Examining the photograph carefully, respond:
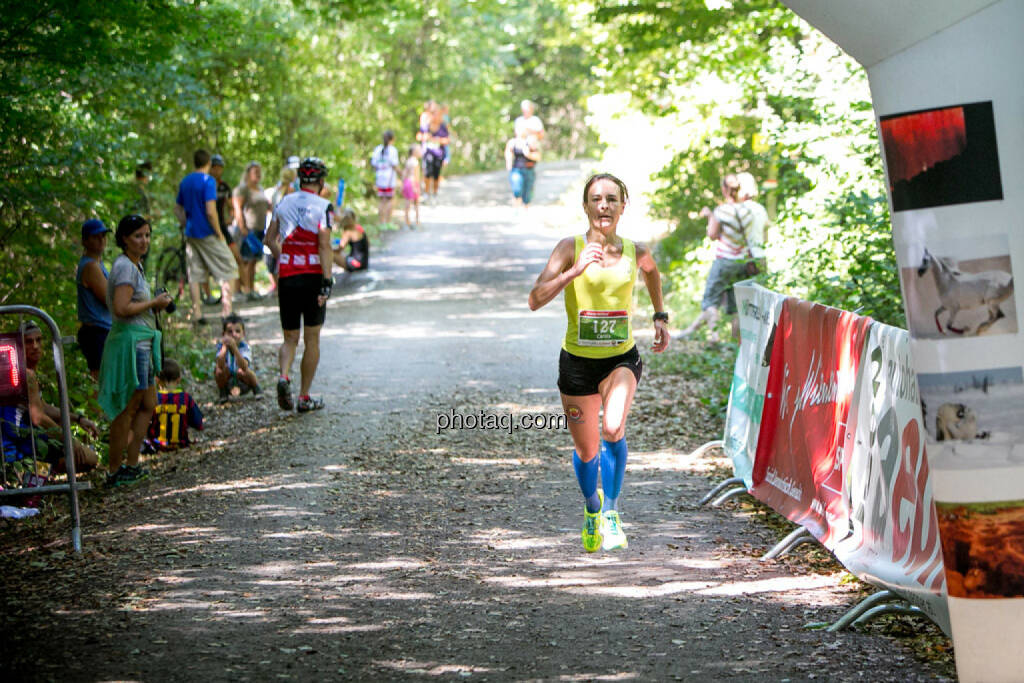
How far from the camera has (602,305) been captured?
22.6 ft

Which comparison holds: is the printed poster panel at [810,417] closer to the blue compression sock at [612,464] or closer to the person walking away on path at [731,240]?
the blue compression sock at [612,464]

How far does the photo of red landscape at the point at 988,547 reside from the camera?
4836 mm

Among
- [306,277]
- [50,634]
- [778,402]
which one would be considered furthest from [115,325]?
[778,402]

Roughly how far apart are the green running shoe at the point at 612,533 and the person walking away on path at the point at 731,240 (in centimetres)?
706

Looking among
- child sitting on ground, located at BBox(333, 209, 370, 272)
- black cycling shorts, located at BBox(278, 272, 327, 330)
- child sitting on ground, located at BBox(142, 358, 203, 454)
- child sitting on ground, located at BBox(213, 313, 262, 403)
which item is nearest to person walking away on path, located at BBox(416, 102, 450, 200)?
child sitting on ground, located at BBox(333, 209, 370, 272)

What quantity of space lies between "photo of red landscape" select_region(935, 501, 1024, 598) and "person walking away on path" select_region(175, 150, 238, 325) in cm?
1232

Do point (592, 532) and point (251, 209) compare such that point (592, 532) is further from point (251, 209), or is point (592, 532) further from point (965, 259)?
point (251, 209)

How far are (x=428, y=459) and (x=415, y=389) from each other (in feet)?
9.43

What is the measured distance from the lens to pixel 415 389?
500 inches

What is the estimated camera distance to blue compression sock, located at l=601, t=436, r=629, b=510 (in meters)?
7.09

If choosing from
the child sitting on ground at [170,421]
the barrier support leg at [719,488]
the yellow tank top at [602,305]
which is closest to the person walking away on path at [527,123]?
the child sitting on ground at [170,421]

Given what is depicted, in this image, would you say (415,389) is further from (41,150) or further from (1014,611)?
(1014,611)

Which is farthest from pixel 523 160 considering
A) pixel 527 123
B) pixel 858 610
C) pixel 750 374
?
pixel 858 610

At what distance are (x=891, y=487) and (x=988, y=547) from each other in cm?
137
